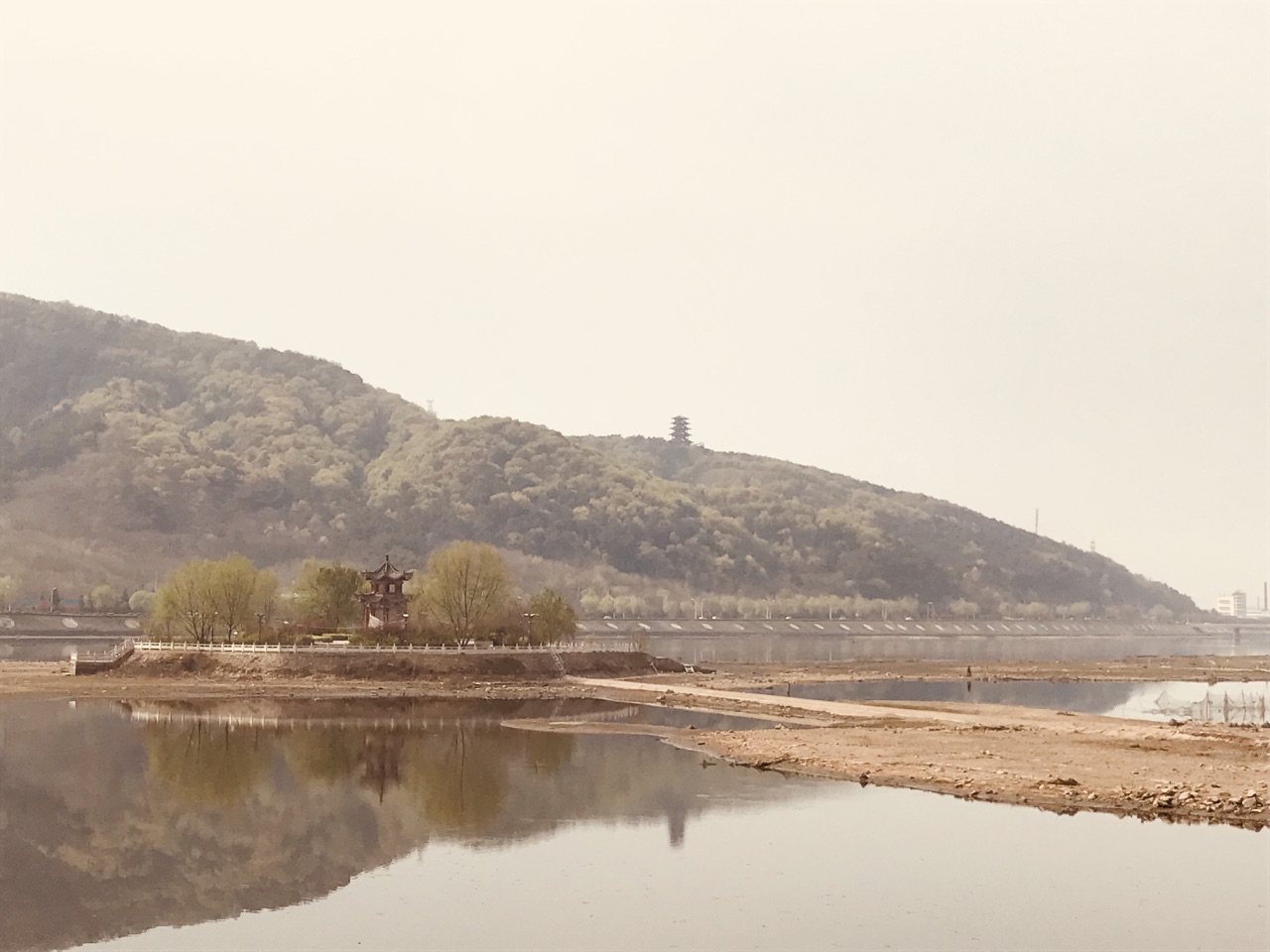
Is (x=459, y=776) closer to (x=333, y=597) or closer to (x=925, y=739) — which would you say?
(x=925, y=739)

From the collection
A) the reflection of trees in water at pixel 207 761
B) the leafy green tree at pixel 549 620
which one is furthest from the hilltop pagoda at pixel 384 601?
the reflection of trees in water at pixel 207 761

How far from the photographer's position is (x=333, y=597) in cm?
14162

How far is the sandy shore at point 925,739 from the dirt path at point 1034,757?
9 cm

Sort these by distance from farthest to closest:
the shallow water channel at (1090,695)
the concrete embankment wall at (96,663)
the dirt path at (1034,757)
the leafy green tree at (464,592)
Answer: the leafy green tree at (464,592) → the concrete embankment wall at (96,663) → the shallow water channel at (1090,695) → the dirt path at (1034,757)

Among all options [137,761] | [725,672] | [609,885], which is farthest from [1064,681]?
[609,885]

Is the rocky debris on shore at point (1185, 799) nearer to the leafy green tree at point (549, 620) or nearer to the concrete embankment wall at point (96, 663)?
the leafy green tree at point (549, 620)

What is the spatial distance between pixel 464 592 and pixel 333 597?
16.9m

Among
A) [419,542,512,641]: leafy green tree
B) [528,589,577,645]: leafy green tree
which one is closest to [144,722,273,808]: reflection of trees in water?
[419,542,512,641]: leafy green tree

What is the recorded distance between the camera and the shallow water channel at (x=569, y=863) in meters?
37.0

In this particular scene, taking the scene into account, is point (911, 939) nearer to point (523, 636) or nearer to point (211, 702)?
point (211, 702)

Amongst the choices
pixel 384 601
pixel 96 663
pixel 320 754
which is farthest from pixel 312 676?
pixel 320 754

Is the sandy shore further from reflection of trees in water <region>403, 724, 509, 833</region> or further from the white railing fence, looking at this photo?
reflection of trees in water <region>403, 724, 509, 833</region>

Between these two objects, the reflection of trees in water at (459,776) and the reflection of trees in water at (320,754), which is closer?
the reflection of trees in water at (459,776)

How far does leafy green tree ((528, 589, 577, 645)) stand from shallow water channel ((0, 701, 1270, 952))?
214 ft
